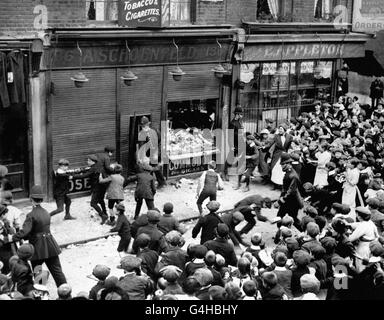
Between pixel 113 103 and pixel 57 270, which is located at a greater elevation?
pixel 113 103

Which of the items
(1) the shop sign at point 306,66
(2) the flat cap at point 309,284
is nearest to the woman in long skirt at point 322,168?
(1) the shop sign at point 306,66

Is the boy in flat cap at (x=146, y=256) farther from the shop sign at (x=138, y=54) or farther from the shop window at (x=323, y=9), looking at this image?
the shop window at (x=323, y=9)

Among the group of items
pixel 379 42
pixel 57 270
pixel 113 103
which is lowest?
pixel 57 270

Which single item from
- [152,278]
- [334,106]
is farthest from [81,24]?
[334,106]

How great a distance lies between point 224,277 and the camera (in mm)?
8812

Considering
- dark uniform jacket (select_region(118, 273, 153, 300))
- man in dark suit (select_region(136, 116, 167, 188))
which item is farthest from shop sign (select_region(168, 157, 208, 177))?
Answer: dark uniform jacket (select_region(118, 273, 153, 300))

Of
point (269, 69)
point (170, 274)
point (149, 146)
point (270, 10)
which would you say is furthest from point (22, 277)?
point (270, 10)

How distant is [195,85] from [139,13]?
9.33 ft

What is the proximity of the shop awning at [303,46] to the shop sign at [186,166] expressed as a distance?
325 cm

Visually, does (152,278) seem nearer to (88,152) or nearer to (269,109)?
(88,152)

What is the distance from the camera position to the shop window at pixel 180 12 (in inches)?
682

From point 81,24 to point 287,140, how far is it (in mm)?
5884

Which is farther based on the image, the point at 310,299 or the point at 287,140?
the point at 287,140

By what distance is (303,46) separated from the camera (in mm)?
20594
